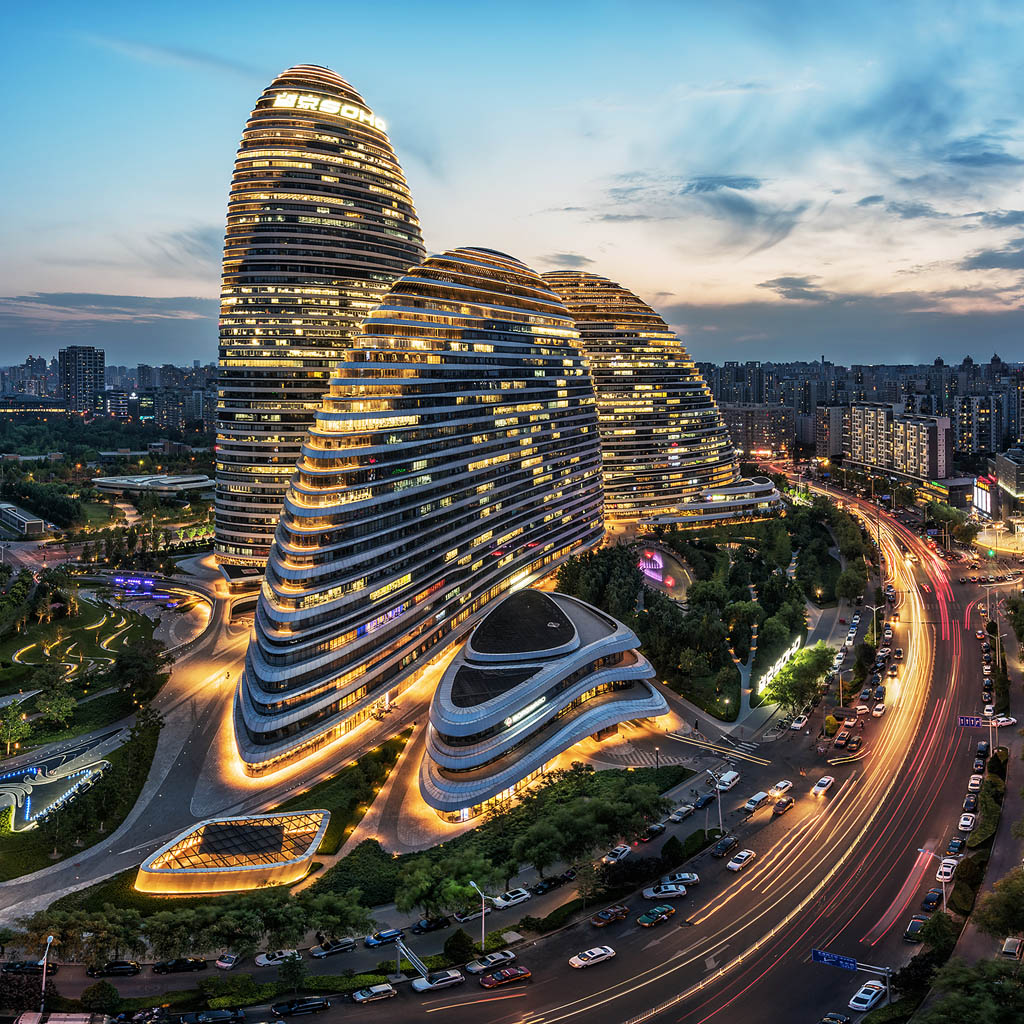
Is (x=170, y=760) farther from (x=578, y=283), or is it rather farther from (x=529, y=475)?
(x=578, y=283)

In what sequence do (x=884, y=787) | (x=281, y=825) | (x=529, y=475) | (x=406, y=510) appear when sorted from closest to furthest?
(x=281, y=825) < (x=884, y=787) < (x=406, y=510) < (x=529, y=475)

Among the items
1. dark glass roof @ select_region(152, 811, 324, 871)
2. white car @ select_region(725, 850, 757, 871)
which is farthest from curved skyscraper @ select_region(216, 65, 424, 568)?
white car @ select_region(725, 850, 757, 871)

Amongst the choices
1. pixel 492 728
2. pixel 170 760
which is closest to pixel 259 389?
pixel 170 760

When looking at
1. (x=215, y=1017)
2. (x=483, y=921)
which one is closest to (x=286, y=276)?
(x=483, y=921)

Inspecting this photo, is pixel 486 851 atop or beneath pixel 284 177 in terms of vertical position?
beneath


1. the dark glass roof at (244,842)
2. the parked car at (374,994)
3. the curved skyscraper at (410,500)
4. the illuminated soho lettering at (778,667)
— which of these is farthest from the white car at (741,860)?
the curved skyscraper at (410,500)

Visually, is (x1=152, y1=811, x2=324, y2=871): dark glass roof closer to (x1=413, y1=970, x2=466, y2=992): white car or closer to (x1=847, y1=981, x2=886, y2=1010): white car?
(x1=413, y1=970, x2=466, y2=992): white car
